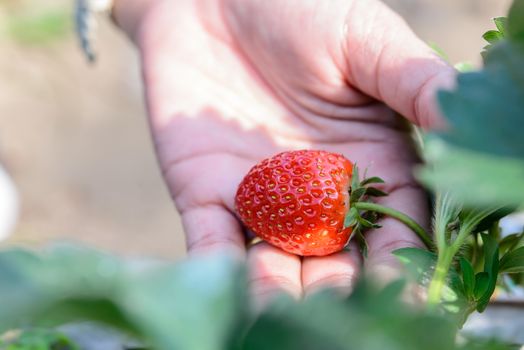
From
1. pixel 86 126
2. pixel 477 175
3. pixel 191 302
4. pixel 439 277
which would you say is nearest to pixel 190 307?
pixel 191 302

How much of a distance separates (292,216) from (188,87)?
41cm

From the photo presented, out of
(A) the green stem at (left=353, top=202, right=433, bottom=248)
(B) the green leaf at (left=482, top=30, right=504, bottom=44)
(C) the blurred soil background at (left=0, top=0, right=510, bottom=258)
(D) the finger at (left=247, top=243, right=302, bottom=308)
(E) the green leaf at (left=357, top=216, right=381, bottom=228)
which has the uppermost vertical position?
(B) the green leaf at (left=482, top=30, right=504, bottom=44)

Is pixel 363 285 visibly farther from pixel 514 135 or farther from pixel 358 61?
pixel 358 61

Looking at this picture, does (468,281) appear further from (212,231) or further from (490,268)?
(212,231)

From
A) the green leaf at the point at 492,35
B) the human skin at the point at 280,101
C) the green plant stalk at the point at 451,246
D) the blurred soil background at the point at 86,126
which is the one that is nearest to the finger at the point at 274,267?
the human skin at the point at 280,101

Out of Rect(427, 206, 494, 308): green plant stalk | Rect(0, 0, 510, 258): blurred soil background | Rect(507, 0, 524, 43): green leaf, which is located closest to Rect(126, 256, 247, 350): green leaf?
Rect(507, 0, 524, 43): green leaf

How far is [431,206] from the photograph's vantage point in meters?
0.75

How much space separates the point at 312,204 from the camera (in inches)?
28.4

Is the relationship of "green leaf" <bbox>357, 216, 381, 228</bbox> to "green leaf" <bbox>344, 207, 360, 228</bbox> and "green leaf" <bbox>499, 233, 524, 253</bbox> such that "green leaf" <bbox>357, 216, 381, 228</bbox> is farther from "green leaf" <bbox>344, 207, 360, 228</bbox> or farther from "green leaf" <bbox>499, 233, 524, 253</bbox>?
"green leaf" <bbox>499, 233, 524, 253</bbox>

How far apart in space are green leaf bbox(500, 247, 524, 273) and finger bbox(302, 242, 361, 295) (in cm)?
13

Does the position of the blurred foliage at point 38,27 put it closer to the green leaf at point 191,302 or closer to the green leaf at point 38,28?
the green leaf at point 38,28

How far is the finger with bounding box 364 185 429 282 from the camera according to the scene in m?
0.65

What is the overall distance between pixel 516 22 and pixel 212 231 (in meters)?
0.51

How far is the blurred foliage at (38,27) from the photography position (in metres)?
2.50
